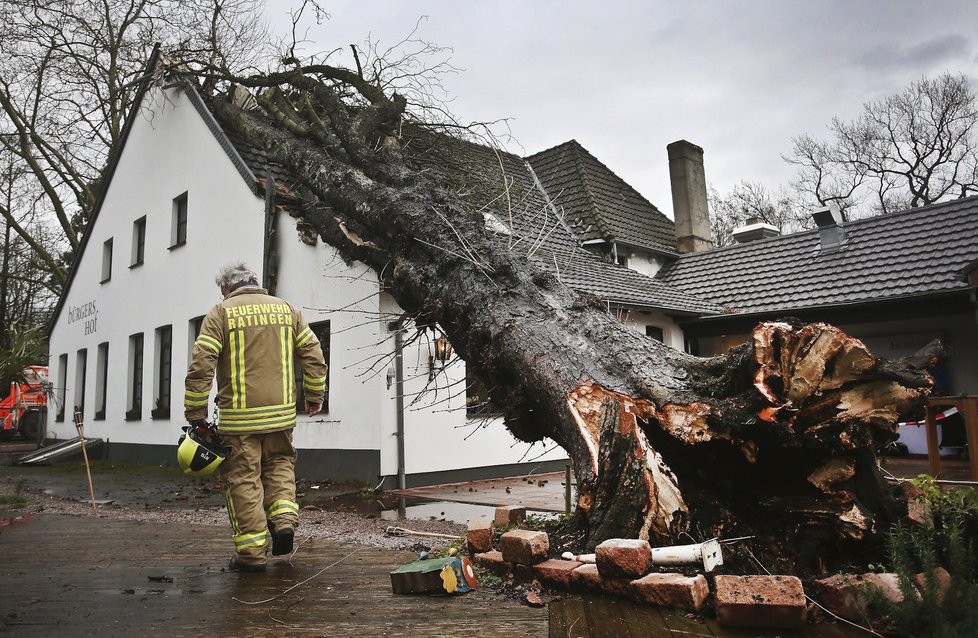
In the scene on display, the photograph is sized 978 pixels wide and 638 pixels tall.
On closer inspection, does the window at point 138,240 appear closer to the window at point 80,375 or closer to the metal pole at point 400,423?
the window at point 80,375

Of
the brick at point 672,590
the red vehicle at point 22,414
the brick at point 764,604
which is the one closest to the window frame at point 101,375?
the red vehicle at point 22,414

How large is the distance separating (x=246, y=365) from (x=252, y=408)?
272 millimetres

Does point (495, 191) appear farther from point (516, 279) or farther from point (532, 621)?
point (532, 621)

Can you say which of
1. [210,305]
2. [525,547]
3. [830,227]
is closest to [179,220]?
[210,305]

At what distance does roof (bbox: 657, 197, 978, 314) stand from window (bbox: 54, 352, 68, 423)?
16.3 metres

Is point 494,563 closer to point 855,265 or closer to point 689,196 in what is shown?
point 855,265

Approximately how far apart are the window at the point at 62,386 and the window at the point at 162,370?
682cm

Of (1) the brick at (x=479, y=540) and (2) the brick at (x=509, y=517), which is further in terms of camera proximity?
(2) the brick at (x=509, y=517)

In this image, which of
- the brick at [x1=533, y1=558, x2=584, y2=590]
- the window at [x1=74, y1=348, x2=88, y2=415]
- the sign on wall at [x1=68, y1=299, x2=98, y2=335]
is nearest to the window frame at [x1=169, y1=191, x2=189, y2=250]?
the sign on wall at [x1=68, y1=299, x2=98, y2=335]

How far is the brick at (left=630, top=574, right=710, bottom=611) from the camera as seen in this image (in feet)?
8.99

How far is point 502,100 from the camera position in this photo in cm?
788

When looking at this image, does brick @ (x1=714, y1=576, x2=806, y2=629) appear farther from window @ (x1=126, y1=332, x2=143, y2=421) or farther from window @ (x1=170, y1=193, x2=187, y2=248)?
window @ (x1=126, y1=332, x2=143, y2=421)

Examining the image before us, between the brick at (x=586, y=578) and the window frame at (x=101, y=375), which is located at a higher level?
the window frame at (x=101, y=375)

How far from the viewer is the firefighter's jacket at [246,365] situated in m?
4.13
